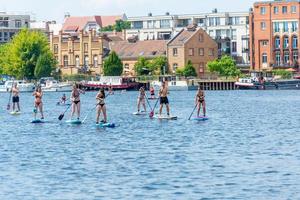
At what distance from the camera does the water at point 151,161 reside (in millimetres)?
42750

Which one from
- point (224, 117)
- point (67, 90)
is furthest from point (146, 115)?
point (67, 90)

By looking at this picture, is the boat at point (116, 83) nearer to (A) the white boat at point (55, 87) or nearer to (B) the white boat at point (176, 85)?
(A) the white boat at point (55, 87)

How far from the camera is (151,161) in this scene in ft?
171

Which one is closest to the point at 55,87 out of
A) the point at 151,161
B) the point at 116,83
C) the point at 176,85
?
the point at 116,83

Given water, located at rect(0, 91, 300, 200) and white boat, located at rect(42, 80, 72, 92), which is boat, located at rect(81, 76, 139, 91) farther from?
water, located at rect(0, 91, 300, 200)

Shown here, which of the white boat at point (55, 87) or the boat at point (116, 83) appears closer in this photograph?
A: the boat at point (116, 83)

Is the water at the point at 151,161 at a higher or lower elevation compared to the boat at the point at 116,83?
lower

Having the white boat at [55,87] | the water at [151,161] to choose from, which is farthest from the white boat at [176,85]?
the water at [151,161]

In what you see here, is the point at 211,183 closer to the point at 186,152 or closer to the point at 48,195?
the point at 48,195

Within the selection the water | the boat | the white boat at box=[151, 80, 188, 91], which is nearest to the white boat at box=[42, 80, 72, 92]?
the boat

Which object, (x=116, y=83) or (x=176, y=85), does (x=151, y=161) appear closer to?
(x=116, y=83)

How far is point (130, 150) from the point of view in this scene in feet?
192

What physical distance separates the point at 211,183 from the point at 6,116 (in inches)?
2205

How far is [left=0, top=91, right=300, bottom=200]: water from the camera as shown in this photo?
42.8 m
